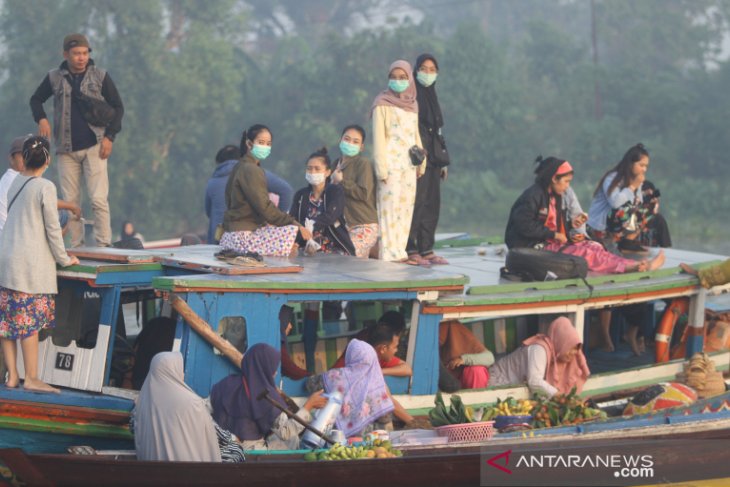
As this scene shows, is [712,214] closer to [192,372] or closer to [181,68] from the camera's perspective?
[181,68]

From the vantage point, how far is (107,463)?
6148mm

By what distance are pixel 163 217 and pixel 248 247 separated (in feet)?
68.9

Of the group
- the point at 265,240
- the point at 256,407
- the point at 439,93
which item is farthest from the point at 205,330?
the point at 439,93

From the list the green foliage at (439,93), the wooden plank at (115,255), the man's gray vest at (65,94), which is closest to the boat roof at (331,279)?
the wooden plank at (115,255)

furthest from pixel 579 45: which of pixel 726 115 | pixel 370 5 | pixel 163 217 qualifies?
pixel 163 217

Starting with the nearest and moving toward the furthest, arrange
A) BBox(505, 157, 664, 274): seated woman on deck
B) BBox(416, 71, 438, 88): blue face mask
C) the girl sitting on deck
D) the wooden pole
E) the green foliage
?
the wooden pole
the girl sitting on deck
BBox(505, 157, 664, 274): seated woman on deck
BBox(416, 71, 438, 88): blue face mask
the green foliage

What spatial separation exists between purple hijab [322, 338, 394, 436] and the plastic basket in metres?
0.45

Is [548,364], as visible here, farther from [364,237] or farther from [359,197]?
[359,197]

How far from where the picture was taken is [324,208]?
28.1ft

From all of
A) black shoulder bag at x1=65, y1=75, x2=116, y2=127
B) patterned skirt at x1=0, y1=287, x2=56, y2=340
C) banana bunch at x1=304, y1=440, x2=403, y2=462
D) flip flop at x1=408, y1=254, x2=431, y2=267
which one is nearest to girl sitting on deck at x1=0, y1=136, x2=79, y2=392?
patterned skirt at x1=0, y1=287, x2=56, y2=340

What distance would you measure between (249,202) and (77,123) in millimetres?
1533

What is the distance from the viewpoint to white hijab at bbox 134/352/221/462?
240 inches

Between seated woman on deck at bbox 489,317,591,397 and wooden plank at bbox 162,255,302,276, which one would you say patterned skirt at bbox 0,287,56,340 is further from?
seated woman on deck at bbox 489,317,591,397

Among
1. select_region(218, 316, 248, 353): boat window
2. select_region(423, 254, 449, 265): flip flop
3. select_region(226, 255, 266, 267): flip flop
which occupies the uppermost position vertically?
select_region(226, 255, 266, 267): flip flop
